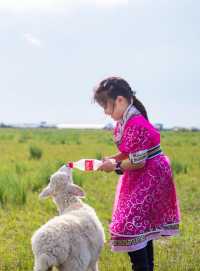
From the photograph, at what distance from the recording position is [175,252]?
6.38 meters

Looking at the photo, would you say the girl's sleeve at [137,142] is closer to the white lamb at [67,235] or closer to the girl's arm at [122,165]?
the girl's arm at [122,165]

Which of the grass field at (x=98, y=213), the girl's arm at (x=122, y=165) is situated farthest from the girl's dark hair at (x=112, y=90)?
the grass field at (x=98, y=213)

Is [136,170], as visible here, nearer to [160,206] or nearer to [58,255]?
[160,206]

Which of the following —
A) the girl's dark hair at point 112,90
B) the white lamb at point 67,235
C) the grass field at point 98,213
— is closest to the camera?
the white lamb at point 67,235

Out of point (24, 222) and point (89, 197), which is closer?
point (24, 222)

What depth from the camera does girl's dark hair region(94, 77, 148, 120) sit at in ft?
14.4

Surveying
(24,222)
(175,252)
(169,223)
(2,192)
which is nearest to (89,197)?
(2,192)

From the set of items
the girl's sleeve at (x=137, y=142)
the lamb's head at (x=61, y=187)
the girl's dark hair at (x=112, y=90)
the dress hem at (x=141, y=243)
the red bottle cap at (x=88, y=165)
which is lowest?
the dress hem at (x=141, y=243)

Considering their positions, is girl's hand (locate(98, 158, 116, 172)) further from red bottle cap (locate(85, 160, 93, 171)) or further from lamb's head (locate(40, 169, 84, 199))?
lamb's head (locate(40, 169, 84, 199))

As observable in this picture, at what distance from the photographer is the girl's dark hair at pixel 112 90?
439 cm

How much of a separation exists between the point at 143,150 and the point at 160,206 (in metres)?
0.47

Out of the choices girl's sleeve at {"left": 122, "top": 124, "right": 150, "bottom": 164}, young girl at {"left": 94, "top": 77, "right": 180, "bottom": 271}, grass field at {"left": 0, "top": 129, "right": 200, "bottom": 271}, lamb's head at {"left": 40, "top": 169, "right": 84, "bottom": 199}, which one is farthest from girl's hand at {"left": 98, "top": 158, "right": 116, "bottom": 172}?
grass field at {"left": 0, "top": 129, "right": 200, "bottom": 271}

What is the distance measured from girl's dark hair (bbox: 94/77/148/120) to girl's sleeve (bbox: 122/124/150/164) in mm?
217

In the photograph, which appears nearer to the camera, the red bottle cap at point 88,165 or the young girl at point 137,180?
the young girl at point 137,180
